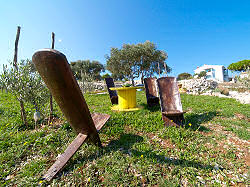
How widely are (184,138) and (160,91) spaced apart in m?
1.59

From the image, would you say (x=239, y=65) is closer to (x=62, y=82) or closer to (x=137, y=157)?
(x=137, y=157)

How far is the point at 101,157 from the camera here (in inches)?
77.7

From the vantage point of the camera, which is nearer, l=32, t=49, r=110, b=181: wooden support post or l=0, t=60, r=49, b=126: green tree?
l=32, t=49, r=110, b=181: wooden support post

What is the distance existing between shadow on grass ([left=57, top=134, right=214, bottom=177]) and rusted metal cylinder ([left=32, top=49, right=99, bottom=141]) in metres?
0.74

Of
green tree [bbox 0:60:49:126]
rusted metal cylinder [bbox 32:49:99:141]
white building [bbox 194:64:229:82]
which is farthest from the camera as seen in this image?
white building [bbox 194:64:229:82]

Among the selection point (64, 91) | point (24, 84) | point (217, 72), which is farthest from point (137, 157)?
point (217, 72)

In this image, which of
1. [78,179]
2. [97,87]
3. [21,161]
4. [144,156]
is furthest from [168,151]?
[97,87]

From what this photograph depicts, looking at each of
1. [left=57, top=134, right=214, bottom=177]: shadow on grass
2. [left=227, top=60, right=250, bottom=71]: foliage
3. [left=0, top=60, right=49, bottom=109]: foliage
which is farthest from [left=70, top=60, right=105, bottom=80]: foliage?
[left=227, top=60, right=250, bottom=71]: foliage

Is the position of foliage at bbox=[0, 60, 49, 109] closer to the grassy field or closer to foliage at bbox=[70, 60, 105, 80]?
the grassy field

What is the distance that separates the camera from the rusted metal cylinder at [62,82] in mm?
1188

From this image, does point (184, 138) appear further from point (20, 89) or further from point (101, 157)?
point (20, 89)

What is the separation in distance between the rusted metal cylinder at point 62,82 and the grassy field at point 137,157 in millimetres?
807

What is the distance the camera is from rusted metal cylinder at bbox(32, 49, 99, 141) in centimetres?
119

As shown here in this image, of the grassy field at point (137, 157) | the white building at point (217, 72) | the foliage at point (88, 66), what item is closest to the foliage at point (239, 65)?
the white building at point (217, 72)
